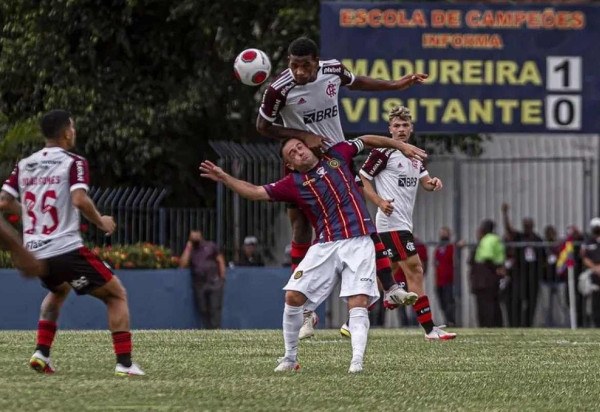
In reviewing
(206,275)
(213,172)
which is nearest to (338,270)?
(213,172)

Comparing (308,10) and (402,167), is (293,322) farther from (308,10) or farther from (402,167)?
(308,10)

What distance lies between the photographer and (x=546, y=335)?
58.1 feet

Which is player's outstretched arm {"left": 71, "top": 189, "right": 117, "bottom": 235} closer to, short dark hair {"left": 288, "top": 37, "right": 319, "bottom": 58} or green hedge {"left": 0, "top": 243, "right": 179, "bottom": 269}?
short dark hair {"left": 288, "top": 37, "right": 319, "bottom": 58}

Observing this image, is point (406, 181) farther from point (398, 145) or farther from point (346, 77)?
point (398, 145)

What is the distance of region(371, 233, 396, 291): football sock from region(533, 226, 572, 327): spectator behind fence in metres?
12.5

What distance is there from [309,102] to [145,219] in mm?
12095

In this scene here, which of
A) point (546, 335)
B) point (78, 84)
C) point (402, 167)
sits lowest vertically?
point (546, 335)

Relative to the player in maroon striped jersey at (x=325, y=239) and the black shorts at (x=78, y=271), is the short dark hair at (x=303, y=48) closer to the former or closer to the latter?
the player in maroon striped jersey at (x=325, y=239)

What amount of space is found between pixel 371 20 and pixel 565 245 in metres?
5.24

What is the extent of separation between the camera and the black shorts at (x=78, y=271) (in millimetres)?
10375

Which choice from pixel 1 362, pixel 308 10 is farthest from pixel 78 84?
pixel 1 362

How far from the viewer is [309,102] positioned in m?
13.7

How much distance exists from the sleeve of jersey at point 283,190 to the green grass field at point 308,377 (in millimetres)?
1148

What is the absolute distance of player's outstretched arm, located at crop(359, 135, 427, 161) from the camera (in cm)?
1162
